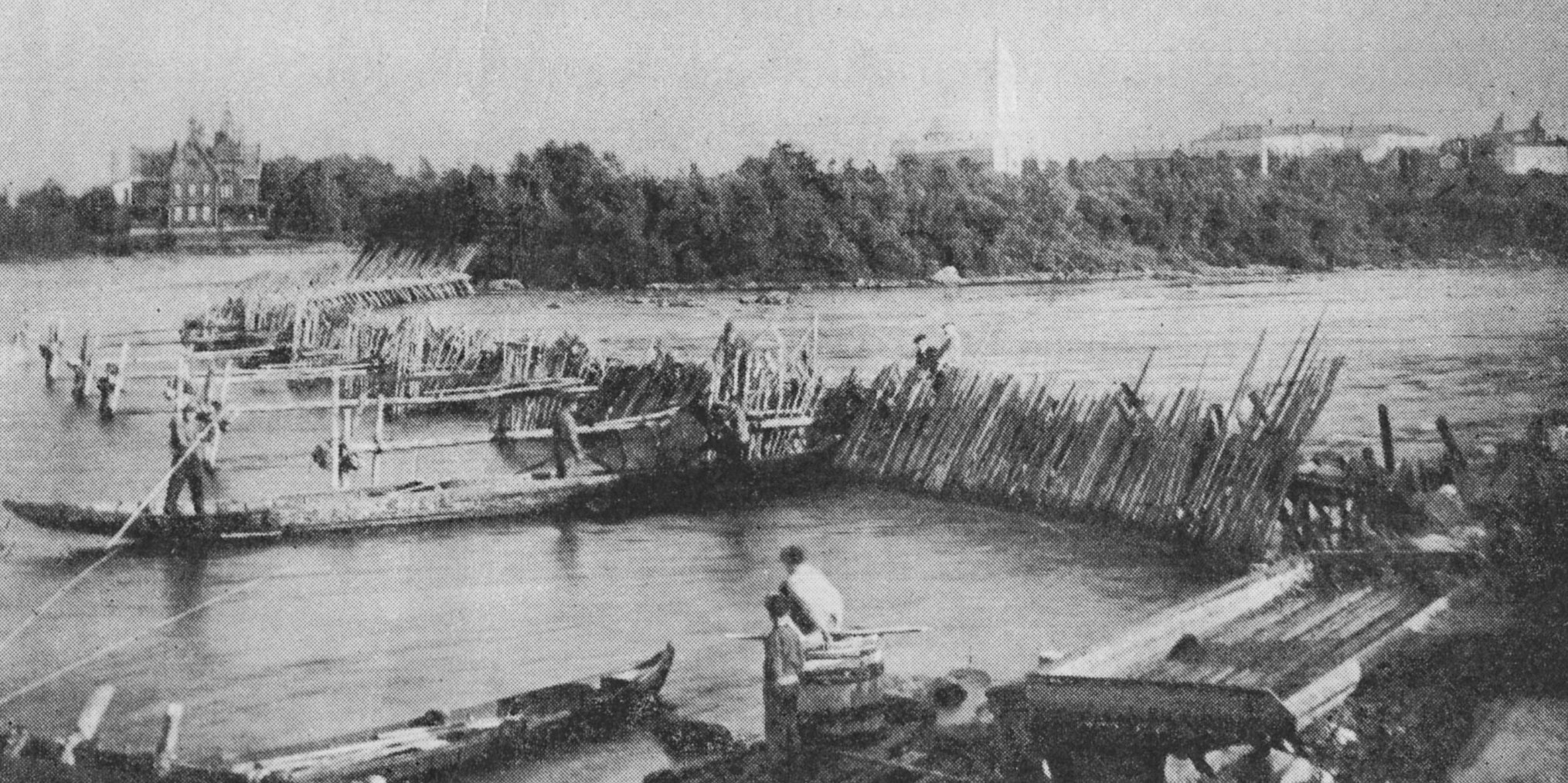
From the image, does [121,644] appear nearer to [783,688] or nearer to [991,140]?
[783,688]

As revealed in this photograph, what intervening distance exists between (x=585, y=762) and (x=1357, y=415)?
1041cm

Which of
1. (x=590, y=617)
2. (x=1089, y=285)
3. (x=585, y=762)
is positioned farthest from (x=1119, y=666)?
(x=1089, y=285)

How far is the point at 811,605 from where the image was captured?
17.1ft

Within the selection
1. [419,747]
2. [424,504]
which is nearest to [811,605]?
[419,747]

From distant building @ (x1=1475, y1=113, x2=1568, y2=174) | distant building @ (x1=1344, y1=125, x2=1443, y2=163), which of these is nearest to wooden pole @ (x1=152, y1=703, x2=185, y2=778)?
distant building @ (x1=1475, y1=113, x2=1568, y2=174)

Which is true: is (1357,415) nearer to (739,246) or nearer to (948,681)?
→ (739,246)

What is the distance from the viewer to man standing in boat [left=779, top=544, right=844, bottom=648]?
5.18 meters

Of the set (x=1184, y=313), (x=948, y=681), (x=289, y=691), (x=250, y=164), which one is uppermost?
(x=250, y=164)

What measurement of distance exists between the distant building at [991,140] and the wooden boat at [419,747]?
438 cm

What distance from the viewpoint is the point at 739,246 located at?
53.3ft

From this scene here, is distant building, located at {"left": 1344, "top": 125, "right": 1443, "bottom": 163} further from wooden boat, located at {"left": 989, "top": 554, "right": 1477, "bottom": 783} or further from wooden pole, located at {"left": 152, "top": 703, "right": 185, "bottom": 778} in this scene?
wooden pole, located at {"left": 152, "top": 703, "right": 185, "bottom": 778}

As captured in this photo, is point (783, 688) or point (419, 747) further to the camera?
point (419, 747)

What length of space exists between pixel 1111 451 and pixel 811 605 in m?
4.77

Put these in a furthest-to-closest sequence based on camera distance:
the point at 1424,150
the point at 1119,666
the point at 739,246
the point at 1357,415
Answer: the point at 739,246, the point at 1357,415, the point at 1424,150, the point at 1119,666
